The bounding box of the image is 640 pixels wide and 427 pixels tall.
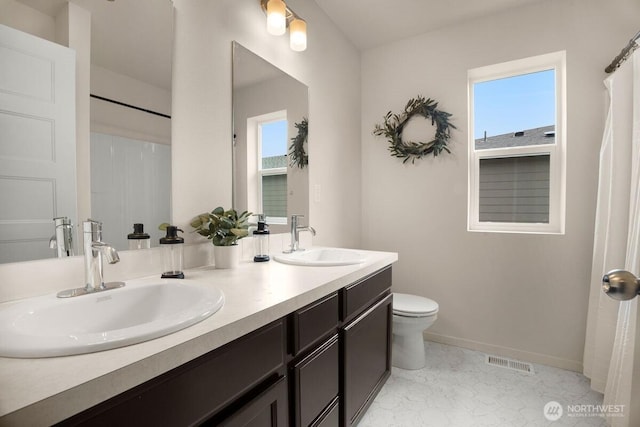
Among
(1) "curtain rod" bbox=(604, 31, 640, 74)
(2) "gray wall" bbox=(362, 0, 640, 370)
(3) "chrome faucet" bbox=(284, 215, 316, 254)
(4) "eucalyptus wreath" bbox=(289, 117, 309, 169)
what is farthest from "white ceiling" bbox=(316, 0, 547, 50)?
(3) "chrome faucet" bbox=(284, 215, 316, 254)

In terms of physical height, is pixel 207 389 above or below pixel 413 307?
above

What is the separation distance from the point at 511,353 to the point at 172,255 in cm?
240

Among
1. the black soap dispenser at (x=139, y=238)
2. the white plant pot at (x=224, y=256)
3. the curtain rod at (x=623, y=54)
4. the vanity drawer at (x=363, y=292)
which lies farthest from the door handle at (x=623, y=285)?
the curtain rod at (x=623, y=54)

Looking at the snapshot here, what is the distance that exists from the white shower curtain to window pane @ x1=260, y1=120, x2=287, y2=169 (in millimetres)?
1798

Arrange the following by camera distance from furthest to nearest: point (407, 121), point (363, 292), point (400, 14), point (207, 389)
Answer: point (407, 121) → point (400, 14) → point (363, 292) → point (207, 389)

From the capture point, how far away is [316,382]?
1104 millimetres

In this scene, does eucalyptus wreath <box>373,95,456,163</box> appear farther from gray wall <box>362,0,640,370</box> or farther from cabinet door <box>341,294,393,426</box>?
cabinet door <box>341,294,393,426</box>

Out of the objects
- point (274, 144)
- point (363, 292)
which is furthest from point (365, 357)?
point (274, 144)

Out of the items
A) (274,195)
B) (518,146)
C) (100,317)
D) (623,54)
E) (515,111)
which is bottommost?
(100,317)

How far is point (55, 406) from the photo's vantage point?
0.43 meters

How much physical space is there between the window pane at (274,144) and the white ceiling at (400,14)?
3.46 ft

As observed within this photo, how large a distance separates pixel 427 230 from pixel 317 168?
108 cm

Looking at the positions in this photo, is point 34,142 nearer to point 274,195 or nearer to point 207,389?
point 207,389

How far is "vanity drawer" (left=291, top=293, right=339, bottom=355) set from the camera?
985mm
